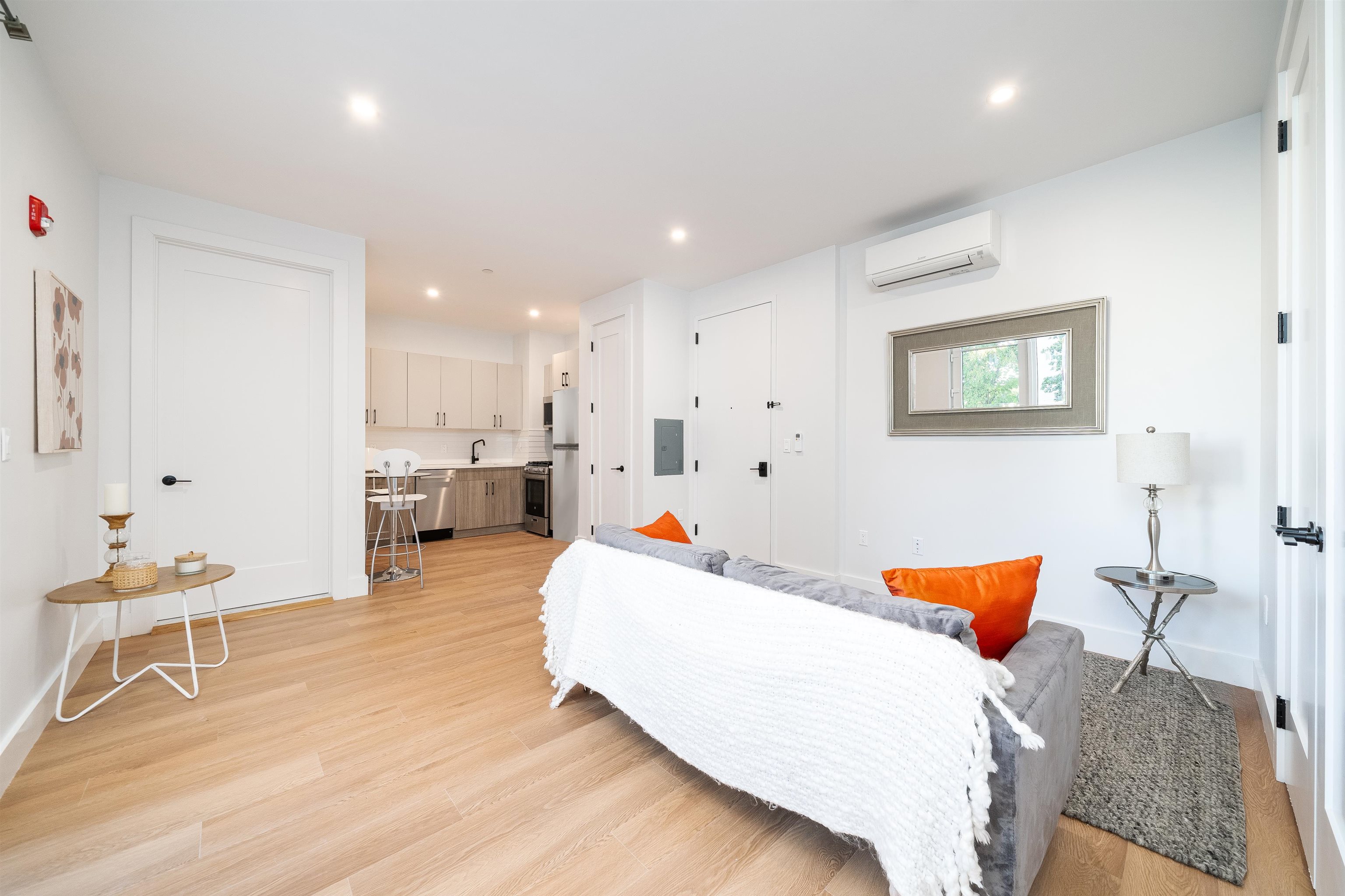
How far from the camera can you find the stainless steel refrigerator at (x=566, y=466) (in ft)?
18.6

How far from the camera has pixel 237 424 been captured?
3422 millimetres

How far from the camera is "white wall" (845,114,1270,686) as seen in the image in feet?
8.09

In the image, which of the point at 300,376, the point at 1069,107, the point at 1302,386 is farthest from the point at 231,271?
the point at 1302,386

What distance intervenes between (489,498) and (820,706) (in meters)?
5.61

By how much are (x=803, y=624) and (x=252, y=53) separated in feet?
9.35

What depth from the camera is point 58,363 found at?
223 cm

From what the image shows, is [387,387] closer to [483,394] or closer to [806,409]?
[483,394]

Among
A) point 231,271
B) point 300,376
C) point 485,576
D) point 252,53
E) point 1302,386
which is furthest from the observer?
point 485,576

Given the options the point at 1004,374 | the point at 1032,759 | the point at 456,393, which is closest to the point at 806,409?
the point at 1004,374

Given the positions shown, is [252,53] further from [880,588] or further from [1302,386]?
[880,588]

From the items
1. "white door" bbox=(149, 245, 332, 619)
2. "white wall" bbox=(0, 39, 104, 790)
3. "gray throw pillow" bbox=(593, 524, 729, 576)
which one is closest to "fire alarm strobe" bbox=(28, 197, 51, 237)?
"white wall" bbox=(0, 39, 104, 790)

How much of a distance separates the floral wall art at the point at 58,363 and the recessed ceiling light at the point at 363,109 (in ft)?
4.41

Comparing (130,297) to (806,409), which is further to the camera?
(806,409)

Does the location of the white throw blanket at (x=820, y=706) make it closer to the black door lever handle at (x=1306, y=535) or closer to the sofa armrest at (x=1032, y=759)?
the sofa armrest at (x=1032, y=759)
